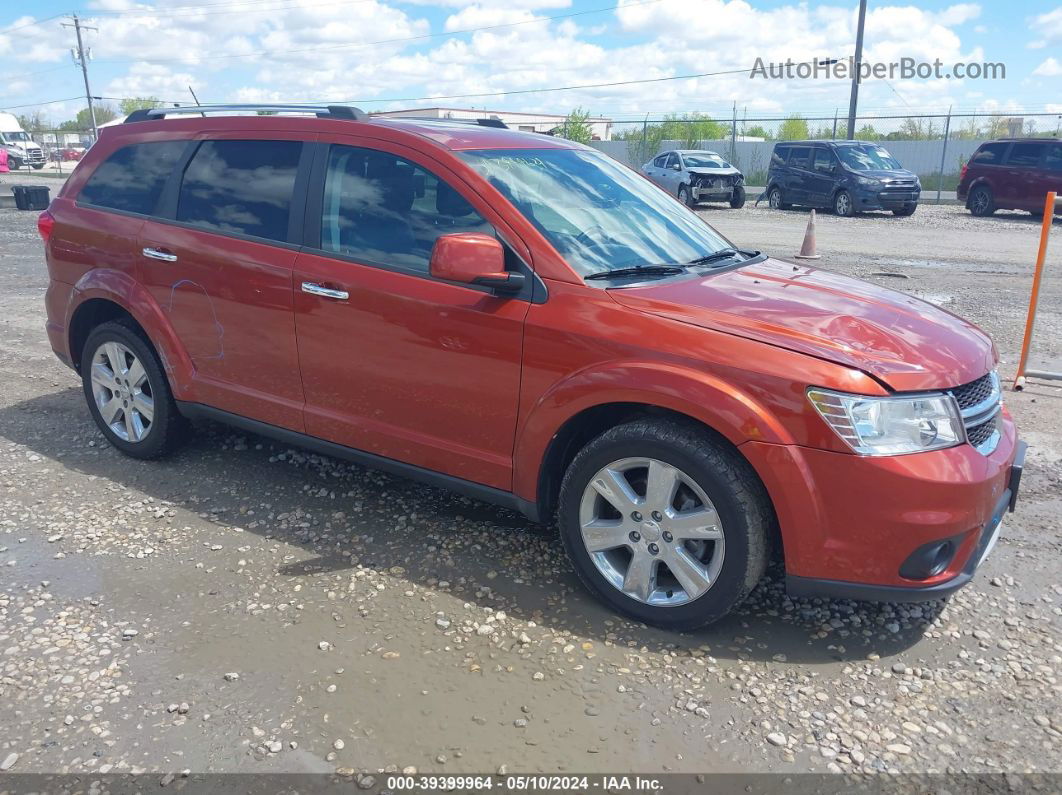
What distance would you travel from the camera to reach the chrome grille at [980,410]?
311 cm

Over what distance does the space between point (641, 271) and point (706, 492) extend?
103 cm

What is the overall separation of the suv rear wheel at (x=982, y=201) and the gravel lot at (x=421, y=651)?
17961 millimetres

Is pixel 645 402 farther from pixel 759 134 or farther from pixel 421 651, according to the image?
pixel 759 134

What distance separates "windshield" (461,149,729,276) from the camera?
3.64 metres

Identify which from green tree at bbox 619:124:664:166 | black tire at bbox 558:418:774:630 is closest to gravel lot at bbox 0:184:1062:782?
black tire at bbox 558:418:774:630

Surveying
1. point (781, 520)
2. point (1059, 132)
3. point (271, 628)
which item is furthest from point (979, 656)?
point (1059, 132)

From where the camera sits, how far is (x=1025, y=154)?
19344mm

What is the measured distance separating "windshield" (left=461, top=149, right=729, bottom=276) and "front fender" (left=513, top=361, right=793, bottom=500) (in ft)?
1.65

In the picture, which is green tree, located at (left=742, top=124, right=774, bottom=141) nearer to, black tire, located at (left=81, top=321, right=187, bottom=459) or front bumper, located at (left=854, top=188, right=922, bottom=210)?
front bumper, located at (left=854, top=188, right=922, bottom=210)

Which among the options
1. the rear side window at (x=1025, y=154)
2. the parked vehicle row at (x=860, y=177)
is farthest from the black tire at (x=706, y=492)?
the rear side window at (x=1025, y=154)

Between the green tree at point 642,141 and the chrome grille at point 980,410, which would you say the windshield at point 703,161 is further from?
the chrome grille at point 980,410

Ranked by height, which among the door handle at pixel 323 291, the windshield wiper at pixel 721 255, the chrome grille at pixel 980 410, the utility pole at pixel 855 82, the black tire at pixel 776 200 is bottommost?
the black tire at pixel 776 200

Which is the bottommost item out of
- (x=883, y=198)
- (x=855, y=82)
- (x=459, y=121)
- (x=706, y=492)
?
(x=883, y=198)

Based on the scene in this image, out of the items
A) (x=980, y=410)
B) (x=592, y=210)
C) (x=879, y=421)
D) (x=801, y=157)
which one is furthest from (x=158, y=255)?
(x=801, y=157)
